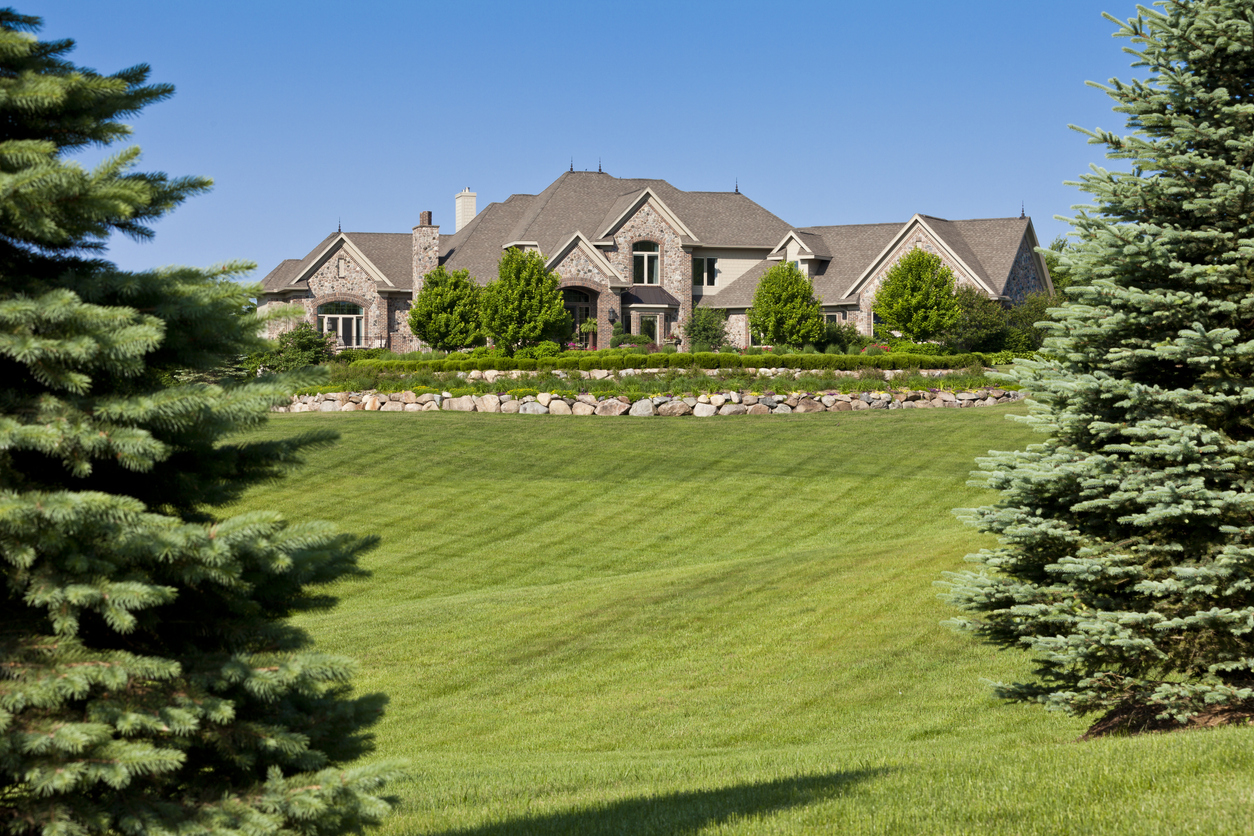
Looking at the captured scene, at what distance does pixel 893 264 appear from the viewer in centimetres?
4566

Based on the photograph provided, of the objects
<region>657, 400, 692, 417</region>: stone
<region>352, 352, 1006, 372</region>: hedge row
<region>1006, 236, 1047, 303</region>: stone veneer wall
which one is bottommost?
<region>657, 400, 692, 417</region>: stone

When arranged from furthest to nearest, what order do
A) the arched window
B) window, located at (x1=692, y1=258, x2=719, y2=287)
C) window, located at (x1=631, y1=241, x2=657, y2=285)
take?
1. window, located at (x1=692, y1=258, x2=719, y2=287)
2. window, located at (x1=631, y1=241, x2=657, y2=285)
3. the arched window

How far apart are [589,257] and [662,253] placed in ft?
12.5

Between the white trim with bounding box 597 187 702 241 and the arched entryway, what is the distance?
244 cm

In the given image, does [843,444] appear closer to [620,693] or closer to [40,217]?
[620,693]

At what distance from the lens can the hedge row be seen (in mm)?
33062

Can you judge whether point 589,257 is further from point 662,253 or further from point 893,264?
point 893,264

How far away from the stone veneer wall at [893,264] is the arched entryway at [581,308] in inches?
456

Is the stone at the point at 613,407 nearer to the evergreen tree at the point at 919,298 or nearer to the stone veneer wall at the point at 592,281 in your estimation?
the stone veneer wall at the point at 592,281

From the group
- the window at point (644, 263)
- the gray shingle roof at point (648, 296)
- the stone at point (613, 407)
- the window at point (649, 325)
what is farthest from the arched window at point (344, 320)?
the stone at point (613, 407)

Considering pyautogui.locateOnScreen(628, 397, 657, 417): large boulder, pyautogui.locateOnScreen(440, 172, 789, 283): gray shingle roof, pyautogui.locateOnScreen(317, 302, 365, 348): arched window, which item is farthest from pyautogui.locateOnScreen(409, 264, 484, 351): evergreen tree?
pyautogui.locateOnScreen(628, 397, 657, 417): large boulder

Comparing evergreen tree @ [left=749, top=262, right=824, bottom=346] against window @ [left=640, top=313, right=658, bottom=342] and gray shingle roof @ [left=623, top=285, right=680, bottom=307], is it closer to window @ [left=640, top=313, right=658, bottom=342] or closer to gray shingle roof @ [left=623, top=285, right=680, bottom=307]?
gray shingle roof @ [left=623, top=285, right=680, bottom=307]

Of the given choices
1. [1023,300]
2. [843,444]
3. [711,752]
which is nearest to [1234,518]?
[711,752]

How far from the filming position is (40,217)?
3.61 metres
